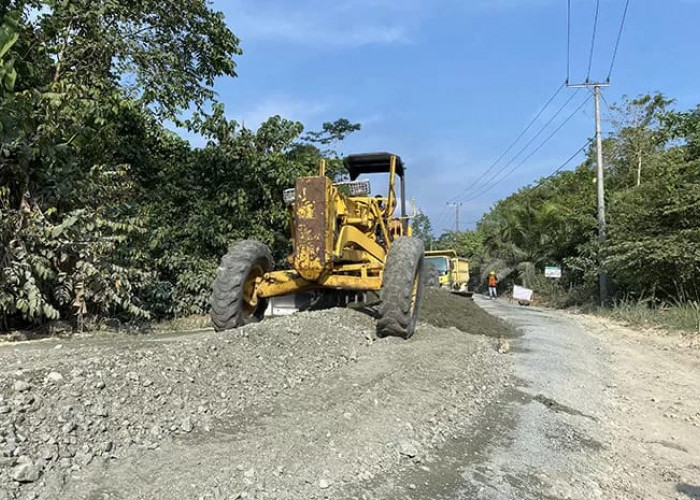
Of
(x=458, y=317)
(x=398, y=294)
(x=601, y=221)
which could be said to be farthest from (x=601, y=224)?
(x=398, y=294)

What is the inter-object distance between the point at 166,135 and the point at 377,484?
1095cm

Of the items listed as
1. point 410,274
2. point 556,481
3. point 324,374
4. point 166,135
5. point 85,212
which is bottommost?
point 556,481

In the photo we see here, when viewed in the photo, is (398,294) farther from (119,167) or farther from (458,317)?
(119,167)

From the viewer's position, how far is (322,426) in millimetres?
4066

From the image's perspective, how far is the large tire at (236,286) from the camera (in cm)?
752

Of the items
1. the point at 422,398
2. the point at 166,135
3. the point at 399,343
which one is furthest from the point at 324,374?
the point at 166,135

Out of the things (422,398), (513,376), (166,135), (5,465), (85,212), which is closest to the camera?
(5,465)

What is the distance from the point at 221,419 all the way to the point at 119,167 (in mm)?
7307

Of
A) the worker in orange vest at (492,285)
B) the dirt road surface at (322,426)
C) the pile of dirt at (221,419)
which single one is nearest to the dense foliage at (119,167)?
the dirt road surface at (322,426)

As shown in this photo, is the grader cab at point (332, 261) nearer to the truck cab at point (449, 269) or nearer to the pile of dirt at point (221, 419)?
the pile of dirt at point (221, 419)

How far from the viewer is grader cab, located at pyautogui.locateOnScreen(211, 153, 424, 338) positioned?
721 centimetres

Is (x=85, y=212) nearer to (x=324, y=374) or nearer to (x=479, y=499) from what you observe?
(x=324, y=374)

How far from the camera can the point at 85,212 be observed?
908 centimetres

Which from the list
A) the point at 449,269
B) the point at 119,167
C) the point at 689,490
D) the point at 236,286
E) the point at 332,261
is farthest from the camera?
the point at 449,269
